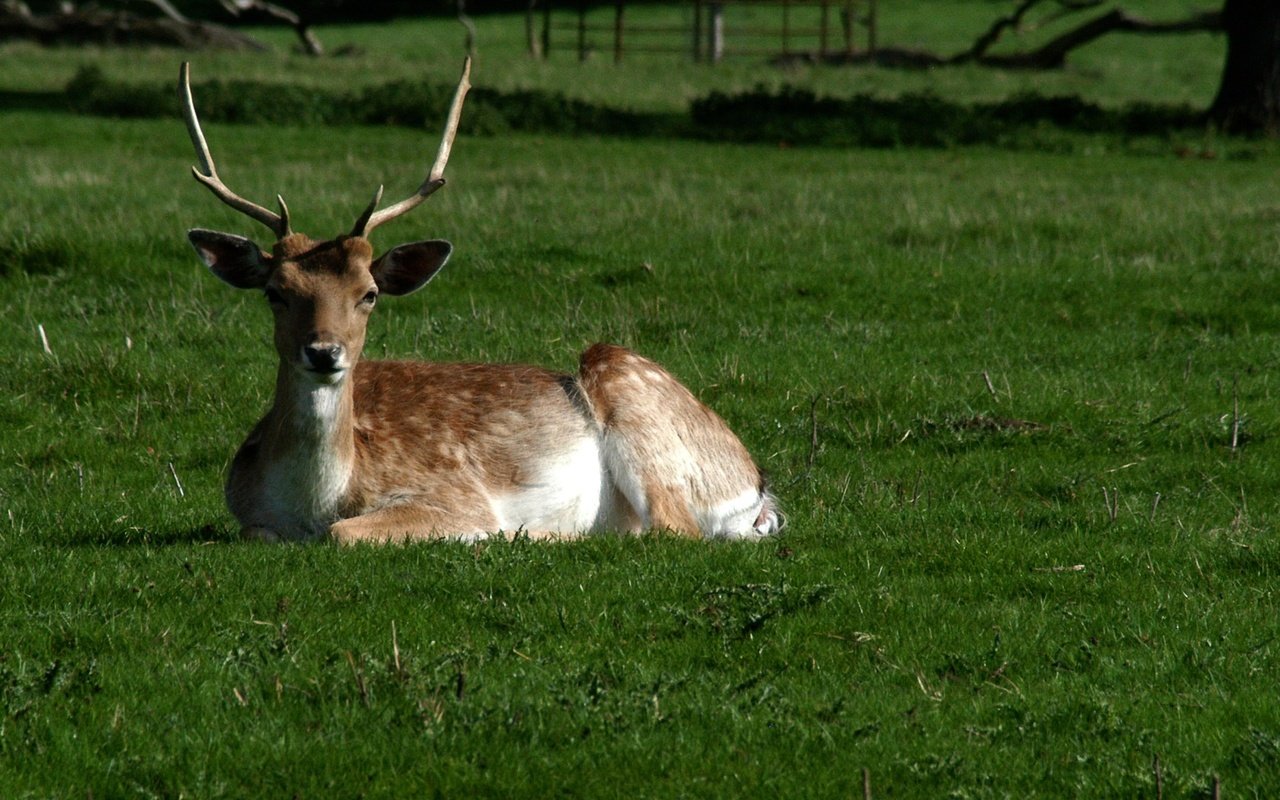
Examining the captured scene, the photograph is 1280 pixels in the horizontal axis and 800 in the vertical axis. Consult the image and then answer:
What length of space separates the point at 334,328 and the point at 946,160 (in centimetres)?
1466

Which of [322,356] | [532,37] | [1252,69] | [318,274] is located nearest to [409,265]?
[318,274]

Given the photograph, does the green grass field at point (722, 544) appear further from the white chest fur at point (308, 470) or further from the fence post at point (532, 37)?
the fence post at point (532, 37)

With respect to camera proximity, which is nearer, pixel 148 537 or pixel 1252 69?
pixel 148 537

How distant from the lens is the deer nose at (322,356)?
644cm

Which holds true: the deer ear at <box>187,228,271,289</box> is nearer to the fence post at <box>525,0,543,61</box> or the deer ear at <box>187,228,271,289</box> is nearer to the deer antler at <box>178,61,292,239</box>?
the deer antler at <box>178,61,292,239</box>

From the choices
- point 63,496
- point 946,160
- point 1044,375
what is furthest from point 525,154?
point 63,496

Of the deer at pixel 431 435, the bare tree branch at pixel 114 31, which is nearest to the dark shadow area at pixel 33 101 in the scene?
the bare tree branch at pixel 114 31

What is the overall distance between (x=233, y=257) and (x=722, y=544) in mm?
2380

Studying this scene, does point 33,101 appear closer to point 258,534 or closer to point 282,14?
point 282,14

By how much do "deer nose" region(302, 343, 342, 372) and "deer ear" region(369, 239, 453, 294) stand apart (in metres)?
0.74

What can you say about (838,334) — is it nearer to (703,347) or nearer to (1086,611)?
(703,347)

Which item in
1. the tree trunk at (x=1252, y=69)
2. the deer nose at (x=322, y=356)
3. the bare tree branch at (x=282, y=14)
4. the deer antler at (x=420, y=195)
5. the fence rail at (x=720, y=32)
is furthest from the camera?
the fence rail at (x=720, y=32)

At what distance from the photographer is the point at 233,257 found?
708cm

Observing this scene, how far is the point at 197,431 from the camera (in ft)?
29.6
